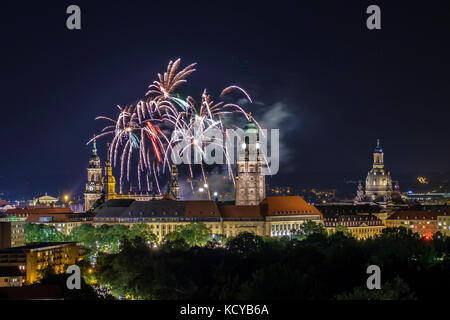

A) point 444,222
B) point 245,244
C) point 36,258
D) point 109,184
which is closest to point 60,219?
point 109,184

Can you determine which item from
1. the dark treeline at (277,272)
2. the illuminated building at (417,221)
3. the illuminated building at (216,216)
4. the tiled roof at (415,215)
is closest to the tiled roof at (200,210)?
the illuminated building at (216,216)

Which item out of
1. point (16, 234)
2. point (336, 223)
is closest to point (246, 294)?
point (16, 234)

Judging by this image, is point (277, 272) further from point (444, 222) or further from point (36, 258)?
point (444, 222)

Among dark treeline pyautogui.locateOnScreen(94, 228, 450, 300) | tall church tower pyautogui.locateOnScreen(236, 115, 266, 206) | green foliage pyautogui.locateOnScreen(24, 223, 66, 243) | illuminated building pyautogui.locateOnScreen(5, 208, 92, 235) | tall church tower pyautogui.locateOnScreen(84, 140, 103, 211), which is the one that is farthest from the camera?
tall church tower pyautogui.locateOnScreen(84, 140, 103, 211)

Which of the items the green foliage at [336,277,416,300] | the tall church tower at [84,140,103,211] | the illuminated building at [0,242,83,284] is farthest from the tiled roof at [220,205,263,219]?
the green foliage at [336,277,416,300]

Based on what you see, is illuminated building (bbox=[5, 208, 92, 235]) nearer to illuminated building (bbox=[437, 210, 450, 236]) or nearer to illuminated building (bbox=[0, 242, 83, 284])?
illuminated building (bbox=[0, 242, 83, 284])
